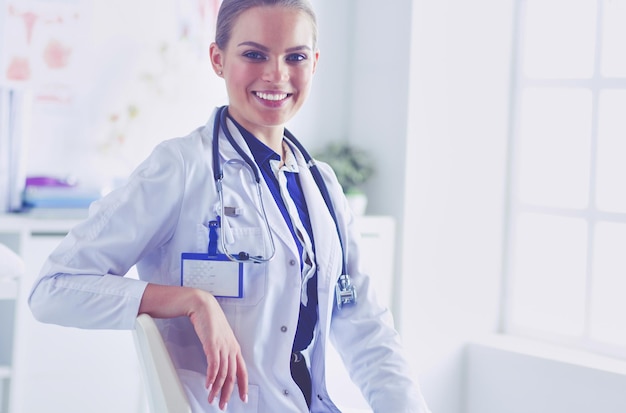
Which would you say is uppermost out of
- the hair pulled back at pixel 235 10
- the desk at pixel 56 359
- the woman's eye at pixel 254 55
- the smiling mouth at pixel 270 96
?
the hair pulled back at pixel 235 10

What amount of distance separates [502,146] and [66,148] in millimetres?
1721

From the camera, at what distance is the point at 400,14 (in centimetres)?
289

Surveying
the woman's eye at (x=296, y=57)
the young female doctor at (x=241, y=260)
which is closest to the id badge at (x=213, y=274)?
the young female doctor at (x=241, y=260)

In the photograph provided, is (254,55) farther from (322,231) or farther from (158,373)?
(158,373)

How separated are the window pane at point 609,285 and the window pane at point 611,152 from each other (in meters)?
0.10

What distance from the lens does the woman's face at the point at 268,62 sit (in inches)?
54.4

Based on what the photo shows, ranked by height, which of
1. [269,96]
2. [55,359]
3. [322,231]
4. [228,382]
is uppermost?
[269,96]

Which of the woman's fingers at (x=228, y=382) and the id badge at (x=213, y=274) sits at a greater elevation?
the id badge at (x=213, y=274)

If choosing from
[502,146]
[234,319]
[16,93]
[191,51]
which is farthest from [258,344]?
[502,146]

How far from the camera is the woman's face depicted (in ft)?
4.54

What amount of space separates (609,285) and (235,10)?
1990mm

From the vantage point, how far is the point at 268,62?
4.59ft

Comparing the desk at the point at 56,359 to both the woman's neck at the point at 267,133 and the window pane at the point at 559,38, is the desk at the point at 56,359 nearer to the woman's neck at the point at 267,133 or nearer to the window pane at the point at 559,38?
the woman's neck at the point at 267,133

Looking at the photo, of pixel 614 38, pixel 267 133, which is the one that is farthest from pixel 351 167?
pixel 267 133
